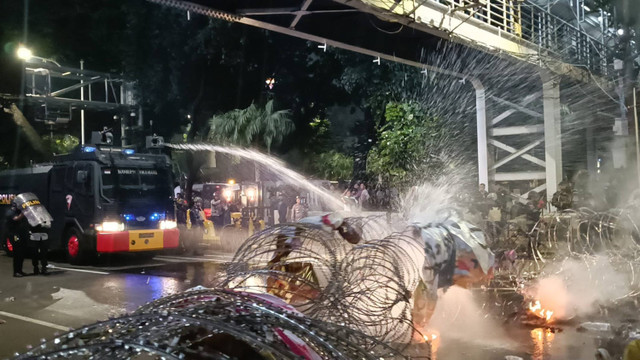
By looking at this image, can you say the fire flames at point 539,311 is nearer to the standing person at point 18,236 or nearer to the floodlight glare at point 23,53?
the standing person at point 18,236

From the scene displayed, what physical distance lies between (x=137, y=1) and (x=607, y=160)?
74.8ft

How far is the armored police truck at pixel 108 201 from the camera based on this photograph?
1440cm

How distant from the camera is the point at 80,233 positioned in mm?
14711

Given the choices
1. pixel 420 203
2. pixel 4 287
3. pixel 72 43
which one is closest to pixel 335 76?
pixel 72 43

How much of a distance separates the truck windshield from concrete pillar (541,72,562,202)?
412 inches

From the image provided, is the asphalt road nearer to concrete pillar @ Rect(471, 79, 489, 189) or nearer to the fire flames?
the fire flames

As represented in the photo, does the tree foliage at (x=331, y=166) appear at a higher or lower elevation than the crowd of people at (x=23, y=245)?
higher

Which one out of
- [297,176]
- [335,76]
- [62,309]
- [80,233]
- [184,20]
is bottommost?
[62,309]

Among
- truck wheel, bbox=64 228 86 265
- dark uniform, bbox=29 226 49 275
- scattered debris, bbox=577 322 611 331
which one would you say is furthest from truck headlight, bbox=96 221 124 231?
scattered debris, bbox=577 322 611 331

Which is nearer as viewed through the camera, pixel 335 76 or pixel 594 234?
pixel 594 234

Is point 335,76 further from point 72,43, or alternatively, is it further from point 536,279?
point 536,279

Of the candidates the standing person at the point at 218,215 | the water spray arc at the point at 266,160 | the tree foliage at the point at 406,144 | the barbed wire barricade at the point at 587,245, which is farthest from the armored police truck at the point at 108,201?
the water spray arc at the point at 266,160

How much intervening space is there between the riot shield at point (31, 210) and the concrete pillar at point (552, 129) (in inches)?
515

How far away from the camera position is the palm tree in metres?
25.3
